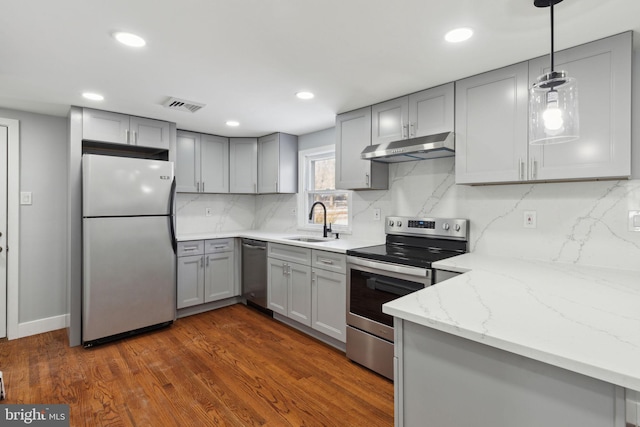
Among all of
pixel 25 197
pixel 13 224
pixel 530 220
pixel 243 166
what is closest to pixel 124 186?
pixel 25 197

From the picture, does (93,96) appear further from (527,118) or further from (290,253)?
(527,118)

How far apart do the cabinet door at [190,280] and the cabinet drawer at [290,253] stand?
2.91 feet

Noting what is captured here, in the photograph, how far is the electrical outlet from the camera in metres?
2.23

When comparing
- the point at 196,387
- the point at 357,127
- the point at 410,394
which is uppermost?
the point at 357,127

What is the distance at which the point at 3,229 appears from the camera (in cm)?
309

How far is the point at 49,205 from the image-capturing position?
3.32m

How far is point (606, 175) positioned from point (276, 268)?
282cm

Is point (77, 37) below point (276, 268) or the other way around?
the other way around

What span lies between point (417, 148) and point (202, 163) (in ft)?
9.15

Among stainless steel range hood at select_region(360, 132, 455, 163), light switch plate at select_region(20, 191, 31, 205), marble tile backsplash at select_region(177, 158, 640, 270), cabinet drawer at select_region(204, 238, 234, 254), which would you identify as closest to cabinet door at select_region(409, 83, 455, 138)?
stainless steel range hood at select_region(360, 132, 455, 163)

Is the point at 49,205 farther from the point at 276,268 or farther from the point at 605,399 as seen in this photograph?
the point at 605,399

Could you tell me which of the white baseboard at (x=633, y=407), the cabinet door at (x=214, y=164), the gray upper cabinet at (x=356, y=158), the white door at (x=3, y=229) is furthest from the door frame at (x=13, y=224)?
the white baseboard at (x=633, y=407)

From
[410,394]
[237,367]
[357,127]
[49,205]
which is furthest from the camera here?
[49,205]

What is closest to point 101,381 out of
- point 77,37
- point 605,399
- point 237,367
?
point 237,367
